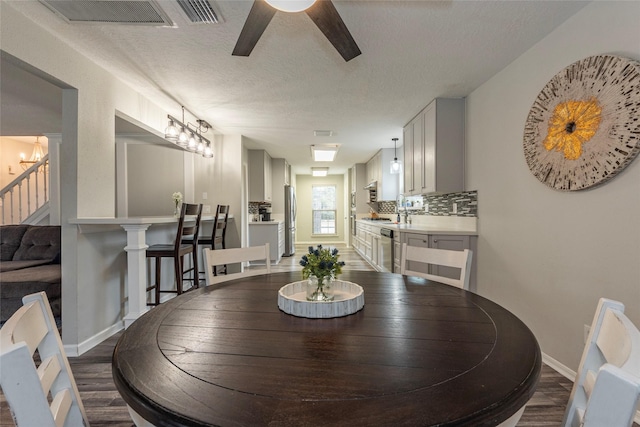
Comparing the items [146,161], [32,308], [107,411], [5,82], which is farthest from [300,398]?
[146,161]

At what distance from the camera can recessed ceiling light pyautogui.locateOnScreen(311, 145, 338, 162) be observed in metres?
5.55

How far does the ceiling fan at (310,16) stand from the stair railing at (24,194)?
465 centimetres

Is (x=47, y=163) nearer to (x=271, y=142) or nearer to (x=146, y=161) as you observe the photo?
(x=146, y=161)

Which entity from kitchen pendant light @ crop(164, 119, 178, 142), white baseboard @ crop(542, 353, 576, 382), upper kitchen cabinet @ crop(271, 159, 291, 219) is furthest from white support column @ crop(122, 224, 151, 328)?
upper kitchen cabinet @ crop(271, 159, 291, 219)

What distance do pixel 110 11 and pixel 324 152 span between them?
4.44 metres

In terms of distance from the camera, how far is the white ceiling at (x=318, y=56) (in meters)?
1.87

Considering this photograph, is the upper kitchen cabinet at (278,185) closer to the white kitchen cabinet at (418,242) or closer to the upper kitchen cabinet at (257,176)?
the upper kitchen cabinet at (257,176)

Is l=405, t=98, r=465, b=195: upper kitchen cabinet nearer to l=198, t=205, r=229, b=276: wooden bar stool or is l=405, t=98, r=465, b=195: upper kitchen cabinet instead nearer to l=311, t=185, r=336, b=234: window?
l=198, t=205, r=229, b=276: wooden bar stool

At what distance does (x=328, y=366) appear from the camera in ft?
2.34

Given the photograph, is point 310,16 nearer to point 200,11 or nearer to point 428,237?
point 200,11

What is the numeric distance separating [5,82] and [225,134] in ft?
7.84

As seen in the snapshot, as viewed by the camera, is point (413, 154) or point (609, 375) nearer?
point (609, 375)

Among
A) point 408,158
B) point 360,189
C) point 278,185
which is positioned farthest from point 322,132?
point 360,189

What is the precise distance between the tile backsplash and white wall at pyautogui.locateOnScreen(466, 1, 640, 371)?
146 mm
